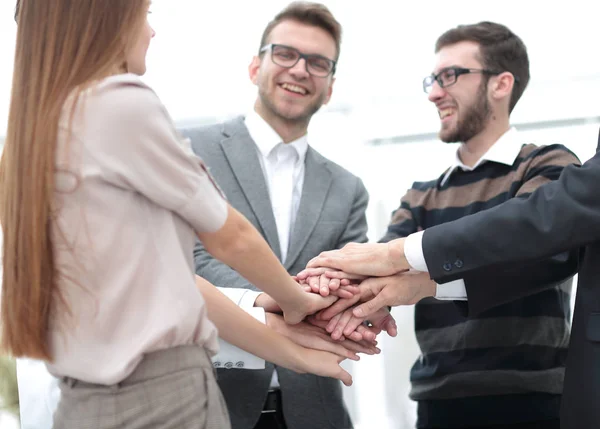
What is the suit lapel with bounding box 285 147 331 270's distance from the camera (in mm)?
2287

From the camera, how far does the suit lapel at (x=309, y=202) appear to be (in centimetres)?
229

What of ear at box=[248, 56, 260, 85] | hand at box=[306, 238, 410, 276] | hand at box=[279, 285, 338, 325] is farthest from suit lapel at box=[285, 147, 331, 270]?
ear at box=[248, 56, 260, 85]

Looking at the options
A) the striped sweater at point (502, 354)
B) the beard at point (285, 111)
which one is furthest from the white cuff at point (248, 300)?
the beard at point (285, 111)

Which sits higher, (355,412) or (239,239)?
(239,239)

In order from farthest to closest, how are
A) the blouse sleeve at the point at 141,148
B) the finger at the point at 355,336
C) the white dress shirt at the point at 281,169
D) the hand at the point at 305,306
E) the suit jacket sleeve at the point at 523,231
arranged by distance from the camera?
the white dress shirt at the point at 281,169 → the finger at the point at 355,336 → the hand at the point at 305,306 → the suit jacket sleeve at the point at 523,231 → the blouse sleeve at the point at 141,148

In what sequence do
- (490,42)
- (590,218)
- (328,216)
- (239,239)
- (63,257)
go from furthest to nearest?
(490,42) < (328,216) < (590,218) < (239,239) < (63,257)

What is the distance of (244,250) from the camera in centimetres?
131

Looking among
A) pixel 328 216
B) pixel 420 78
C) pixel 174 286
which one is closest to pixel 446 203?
pixel 328 216

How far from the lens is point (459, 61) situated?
Answer: 2748 millimetres

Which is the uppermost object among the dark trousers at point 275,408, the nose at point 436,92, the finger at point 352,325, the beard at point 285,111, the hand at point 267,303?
the nose at point 436,92

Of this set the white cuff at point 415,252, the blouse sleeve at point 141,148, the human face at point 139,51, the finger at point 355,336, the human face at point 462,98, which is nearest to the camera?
the blouse sleeve at point 141,148

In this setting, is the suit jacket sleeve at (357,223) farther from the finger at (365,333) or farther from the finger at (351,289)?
the finger at (365,333)

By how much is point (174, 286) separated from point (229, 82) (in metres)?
2.91

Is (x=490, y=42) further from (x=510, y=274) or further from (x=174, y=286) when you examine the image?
(x=174, y=286)
